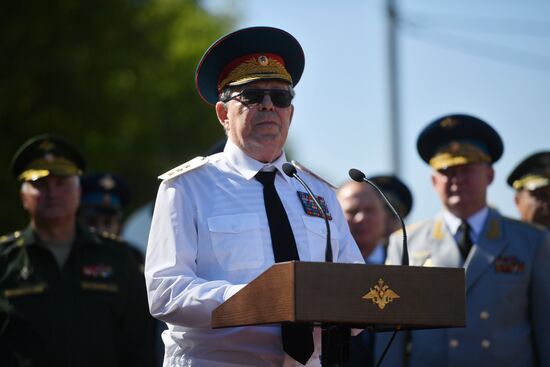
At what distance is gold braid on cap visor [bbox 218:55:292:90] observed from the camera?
584 cm

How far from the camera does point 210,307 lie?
5180 millimetres

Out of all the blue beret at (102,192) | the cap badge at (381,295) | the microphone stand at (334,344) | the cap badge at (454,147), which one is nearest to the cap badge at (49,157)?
the blue beret at (102,192)

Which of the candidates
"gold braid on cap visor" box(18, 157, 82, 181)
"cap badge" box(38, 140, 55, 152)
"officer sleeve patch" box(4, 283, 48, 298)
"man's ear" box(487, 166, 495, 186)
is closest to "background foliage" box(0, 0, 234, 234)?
"cap badge" box(38, 140, 55, 152)

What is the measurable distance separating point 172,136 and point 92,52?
1775 cm

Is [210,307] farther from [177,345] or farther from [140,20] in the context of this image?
[140,20]

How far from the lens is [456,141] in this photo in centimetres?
832

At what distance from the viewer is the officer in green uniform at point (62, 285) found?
8.38m

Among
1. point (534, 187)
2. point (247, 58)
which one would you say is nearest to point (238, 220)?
point (247, 58)

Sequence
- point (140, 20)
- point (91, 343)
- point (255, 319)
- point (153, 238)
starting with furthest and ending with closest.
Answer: point (140, 20) → point (91, 343) → point (153, 238) → point (255, 319)

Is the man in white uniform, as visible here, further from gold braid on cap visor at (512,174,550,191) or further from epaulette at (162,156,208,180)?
gold braid on cap visor at (512,174,550,191)

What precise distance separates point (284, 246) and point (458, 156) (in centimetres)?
293

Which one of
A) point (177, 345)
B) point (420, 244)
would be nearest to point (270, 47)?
point (177, 345)

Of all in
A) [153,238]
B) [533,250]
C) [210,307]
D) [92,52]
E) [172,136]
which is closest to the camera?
[210,307]

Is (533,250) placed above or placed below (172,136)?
below
